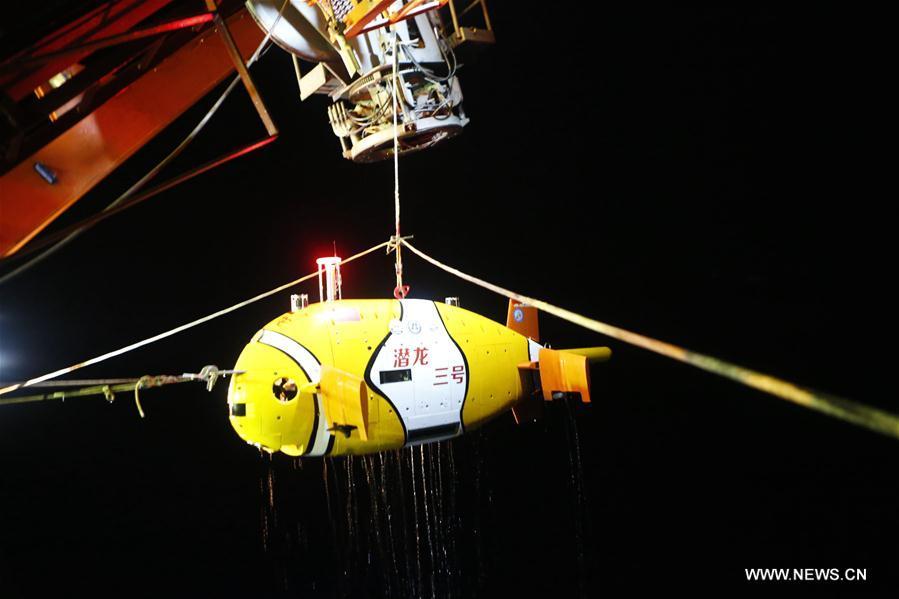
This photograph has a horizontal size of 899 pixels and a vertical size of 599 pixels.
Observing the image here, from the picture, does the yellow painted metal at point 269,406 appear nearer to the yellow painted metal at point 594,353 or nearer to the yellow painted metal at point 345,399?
the yellow painted metal at point 345,399

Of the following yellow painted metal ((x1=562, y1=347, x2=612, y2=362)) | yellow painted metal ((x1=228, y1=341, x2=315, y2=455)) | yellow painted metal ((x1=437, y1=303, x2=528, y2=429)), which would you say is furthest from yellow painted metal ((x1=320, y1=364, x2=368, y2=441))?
yellow painted metal ((x1=562, y1=347, x2=612, y2=362))

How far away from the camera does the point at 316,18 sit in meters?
5.07

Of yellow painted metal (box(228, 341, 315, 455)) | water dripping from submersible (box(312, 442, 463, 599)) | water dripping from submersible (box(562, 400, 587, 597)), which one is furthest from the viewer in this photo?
water dripping from submersible (box(562, 400, 587, 597))

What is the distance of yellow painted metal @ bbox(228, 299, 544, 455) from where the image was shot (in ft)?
13.1

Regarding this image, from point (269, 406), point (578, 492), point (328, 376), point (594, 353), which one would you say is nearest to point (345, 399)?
point (328, 376)

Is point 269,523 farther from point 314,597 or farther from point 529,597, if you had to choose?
point 529,597

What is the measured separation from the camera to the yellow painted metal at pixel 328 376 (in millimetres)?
3979

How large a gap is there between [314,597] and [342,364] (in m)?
5.33

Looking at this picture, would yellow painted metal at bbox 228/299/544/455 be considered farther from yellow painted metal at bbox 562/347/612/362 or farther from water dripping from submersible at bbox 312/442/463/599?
water dripping from submersible at bbox 312/442/463/599

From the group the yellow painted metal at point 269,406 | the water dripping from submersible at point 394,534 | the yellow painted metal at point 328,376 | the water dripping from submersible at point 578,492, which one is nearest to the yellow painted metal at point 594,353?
the yellow painted metal at point 328,376

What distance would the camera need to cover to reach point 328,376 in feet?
13.2

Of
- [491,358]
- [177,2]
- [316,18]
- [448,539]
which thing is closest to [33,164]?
[177,2]

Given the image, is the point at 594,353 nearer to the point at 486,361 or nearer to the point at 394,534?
the point at 486,361

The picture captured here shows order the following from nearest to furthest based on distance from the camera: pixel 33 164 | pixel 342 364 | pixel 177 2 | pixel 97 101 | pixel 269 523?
pixel 33 164, pixel 97 101, pixel 342 364, pixel 177 2, pixel 269 523
